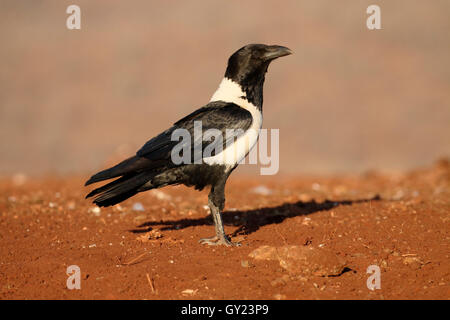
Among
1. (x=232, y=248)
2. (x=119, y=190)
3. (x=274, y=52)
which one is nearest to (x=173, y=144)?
(x=119, y=190)

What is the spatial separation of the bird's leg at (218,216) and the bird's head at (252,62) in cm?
132

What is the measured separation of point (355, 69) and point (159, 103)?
9.15 m

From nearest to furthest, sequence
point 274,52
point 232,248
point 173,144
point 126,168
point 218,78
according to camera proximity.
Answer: point 232,248 < point 126,168 < point 173,144 < point 274,52 < point 218,78

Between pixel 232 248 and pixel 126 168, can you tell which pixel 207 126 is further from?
pixel 232 248

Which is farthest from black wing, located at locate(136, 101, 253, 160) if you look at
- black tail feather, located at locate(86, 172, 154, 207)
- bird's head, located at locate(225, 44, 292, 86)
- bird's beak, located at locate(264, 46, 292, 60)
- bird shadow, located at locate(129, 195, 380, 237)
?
bird shadow, located at locate(129, 195, 380, 237)

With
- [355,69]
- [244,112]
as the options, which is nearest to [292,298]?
[244,112]

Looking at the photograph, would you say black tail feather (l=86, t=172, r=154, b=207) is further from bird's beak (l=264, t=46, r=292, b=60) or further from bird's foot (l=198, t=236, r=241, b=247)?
bird's beak (l=264, t=46, r=292, b=60)

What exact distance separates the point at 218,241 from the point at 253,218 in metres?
1.44

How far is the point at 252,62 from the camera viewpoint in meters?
6.82

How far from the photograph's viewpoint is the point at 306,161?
795 inches

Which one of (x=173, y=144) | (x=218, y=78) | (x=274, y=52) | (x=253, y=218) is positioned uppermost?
(x=218, y=78)

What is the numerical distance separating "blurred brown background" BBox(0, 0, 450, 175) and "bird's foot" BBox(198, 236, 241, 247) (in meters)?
12.8

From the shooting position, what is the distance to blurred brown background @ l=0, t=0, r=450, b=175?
2166 centimetres

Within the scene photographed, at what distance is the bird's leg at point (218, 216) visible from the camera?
20.8 feet
